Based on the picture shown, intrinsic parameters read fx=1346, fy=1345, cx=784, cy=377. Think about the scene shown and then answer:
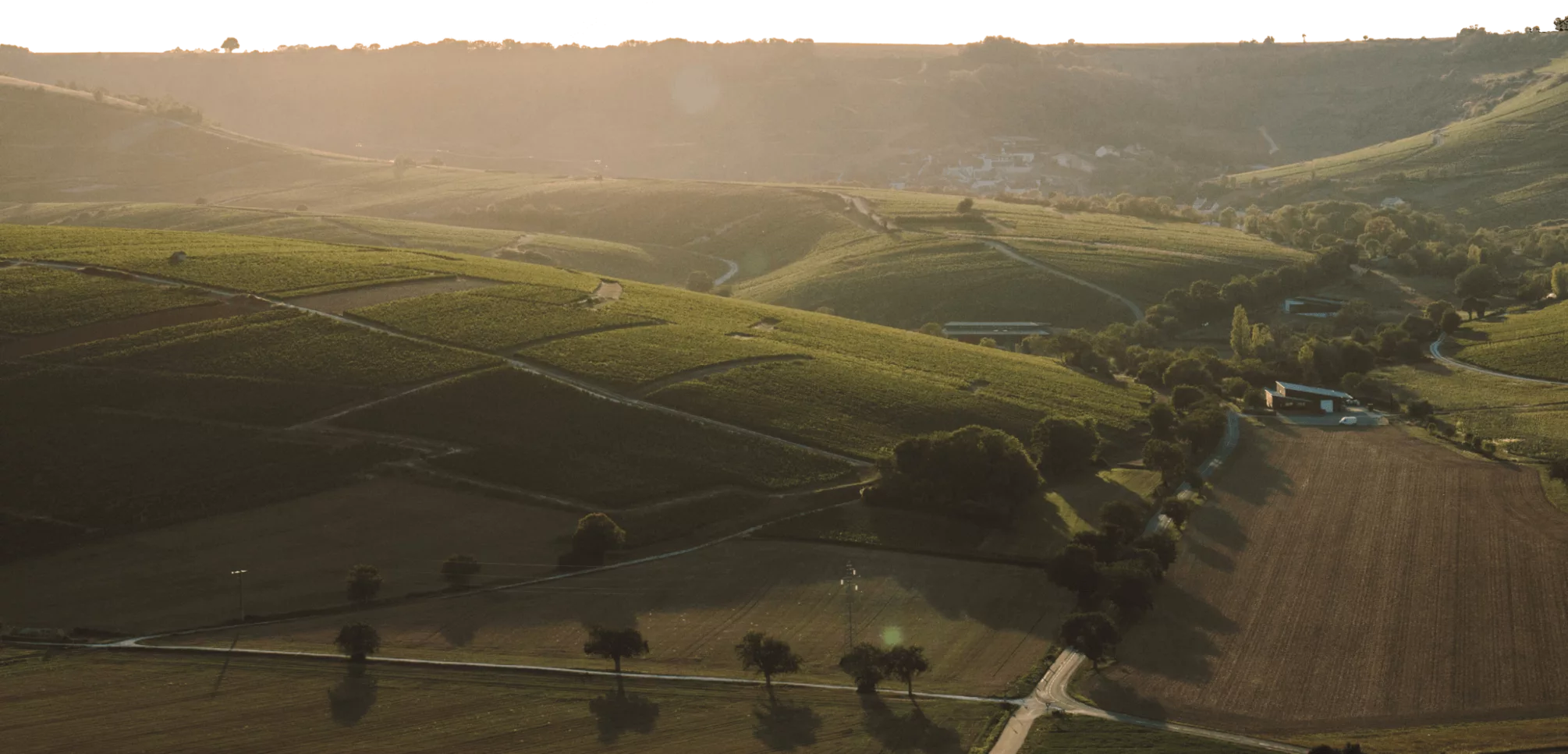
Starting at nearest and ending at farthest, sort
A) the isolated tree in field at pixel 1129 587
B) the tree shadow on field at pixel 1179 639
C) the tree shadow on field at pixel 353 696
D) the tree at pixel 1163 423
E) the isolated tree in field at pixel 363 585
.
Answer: the tree shadow on field at pixel 353 696
the tree shadow on field at pixel 1179 639
the isolated tree in field at pixel 1129 587
the isolated tree in field at pixel 363 585
the tree at pixel 1163 423

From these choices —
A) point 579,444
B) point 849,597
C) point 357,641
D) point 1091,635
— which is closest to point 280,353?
point 579,444

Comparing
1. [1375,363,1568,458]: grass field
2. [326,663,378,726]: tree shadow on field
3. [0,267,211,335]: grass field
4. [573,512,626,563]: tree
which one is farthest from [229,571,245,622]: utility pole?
[1375,363,1568,458]: grass field

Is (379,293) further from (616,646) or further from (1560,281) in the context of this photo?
(1560,281)

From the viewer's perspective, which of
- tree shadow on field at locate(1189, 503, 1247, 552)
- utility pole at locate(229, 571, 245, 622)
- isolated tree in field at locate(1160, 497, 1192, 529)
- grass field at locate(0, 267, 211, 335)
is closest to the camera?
utility pole at locate(229, 571, 245, 622)

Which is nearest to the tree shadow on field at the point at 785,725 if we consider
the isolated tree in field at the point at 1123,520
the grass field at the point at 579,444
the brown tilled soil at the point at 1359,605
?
the brown tilled soil at the point at 1359,605

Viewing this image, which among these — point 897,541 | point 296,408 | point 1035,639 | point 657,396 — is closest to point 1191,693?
point 1035,639

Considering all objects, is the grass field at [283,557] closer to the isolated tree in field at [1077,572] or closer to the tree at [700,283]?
the isolated tree in field at [1077,572]

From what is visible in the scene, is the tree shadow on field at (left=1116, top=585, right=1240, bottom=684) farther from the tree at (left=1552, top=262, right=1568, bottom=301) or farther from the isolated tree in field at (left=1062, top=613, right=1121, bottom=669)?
the tree at (left=1552, top=262, right=1568, bottom=301)
